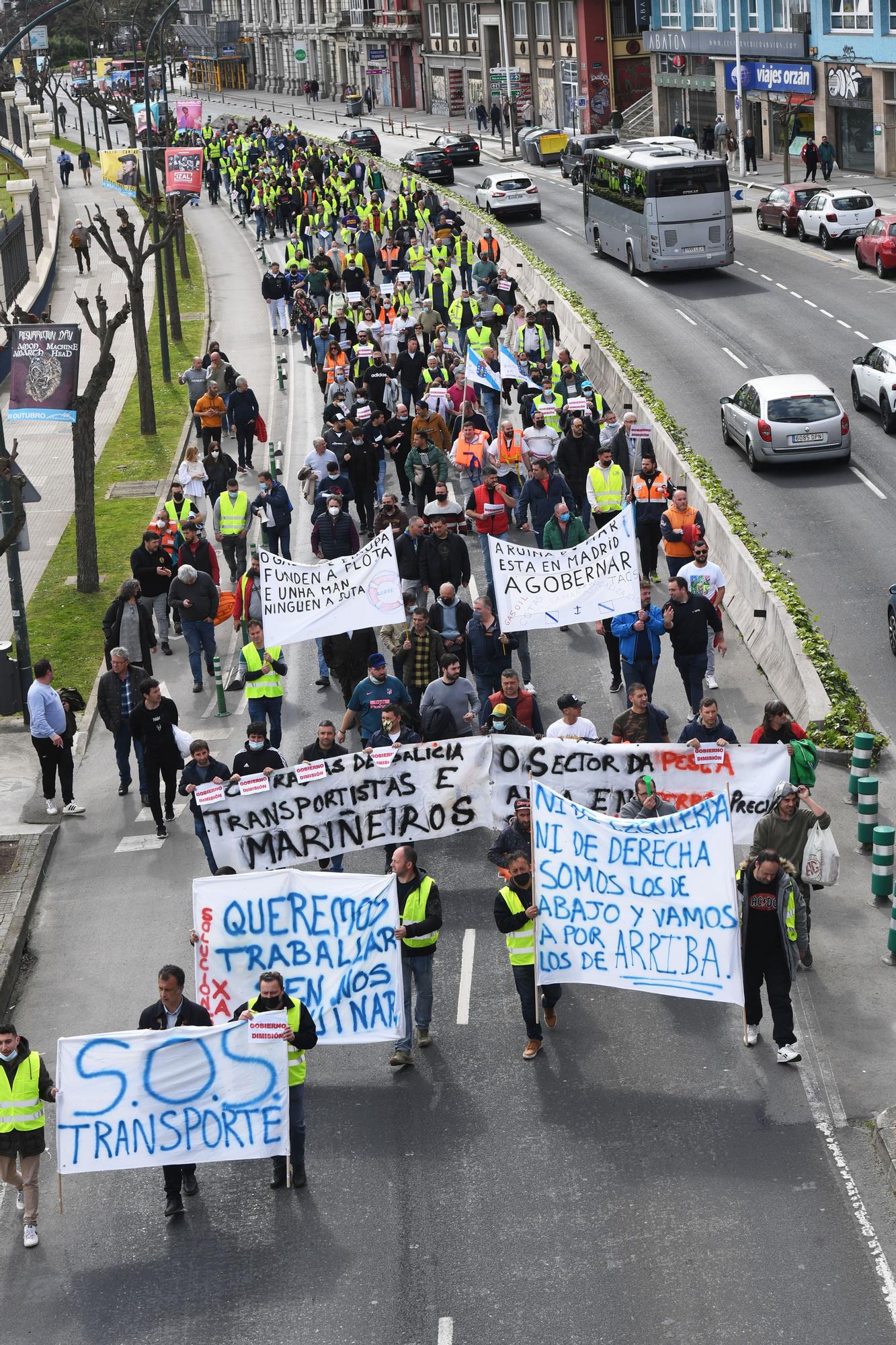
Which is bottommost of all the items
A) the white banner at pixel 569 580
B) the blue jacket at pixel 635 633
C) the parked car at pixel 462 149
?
the blue jacket at pixel 635 633

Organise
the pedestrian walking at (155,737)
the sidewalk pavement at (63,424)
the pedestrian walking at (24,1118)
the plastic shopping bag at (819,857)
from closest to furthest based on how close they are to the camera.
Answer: the pedestrian walking at (24,1118), the plastic shopping bag at (819,857), the pedestrian walking at (155,737), the sidewalk pavement at (63,424)

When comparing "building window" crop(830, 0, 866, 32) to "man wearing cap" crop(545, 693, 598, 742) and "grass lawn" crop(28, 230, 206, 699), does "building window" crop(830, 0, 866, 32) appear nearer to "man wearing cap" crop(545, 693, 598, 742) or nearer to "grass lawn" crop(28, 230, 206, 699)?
"grass lawn" crop(28, 230, 206, 699)

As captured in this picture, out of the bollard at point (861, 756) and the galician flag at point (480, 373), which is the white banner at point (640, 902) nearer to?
the bollard at point (861, 756)

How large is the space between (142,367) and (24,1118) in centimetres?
2700

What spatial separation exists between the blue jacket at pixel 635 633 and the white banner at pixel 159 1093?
24.5ft

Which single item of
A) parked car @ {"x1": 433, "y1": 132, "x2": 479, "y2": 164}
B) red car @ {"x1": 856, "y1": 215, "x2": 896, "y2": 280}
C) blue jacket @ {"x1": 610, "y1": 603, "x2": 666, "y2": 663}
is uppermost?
parked car @ {"x1": 433, "y1": 132, "x2": 479, "y2": 164}

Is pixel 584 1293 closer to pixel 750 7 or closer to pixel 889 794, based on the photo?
pixel 889 794

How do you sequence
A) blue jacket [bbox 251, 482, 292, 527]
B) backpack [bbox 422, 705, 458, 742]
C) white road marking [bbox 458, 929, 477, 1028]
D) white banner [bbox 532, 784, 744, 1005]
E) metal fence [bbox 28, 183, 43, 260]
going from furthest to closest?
metal fence [bbox 28, 183, 43, 260], blue jacket [bbox 251, 482, 292, 527], backpack [bbox 422, 705, 458, 742], white road marking [bbox 458, 929, 477, 1028], white banner [bbox 532, 784, 744, 1005]

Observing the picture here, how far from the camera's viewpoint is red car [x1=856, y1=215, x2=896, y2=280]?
42250mm

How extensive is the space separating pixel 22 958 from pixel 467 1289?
6031mm

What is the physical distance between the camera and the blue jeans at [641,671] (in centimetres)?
1756

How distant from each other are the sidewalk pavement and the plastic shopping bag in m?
13.9

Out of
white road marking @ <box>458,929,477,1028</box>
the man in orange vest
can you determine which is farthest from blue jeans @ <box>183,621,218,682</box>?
white road marking @ <box>458,929,477,1028</box>

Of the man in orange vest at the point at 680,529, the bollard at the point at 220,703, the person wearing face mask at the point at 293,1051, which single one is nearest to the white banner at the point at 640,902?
the person wearing face mask at the point at 293,1051
